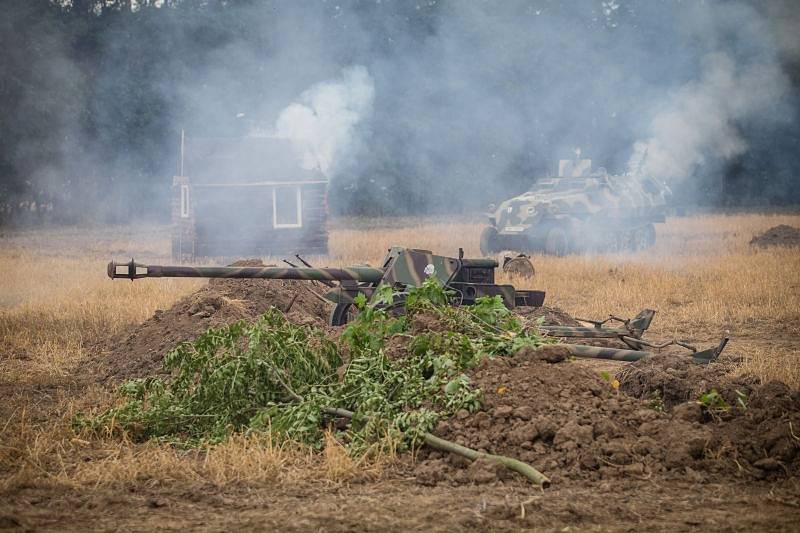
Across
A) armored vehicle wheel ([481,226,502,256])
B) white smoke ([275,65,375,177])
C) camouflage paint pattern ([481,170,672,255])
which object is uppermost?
white smoke ([275,65,375,177])

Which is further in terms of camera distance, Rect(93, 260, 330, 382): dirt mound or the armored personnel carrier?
the armored personnel carrier

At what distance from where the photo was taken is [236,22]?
127 feet

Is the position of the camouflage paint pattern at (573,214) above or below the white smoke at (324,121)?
below

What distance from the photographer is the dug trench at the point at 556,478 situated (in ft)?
19.1

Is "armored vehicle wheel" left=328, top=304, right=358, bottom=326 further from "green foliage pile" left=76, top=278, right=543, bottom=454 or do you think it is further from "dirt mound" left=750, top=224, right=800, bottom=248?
"dirt mound" left=750, top=224, right=800, bottom=248

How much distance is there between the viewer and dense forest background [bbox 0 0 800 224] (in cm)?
3712

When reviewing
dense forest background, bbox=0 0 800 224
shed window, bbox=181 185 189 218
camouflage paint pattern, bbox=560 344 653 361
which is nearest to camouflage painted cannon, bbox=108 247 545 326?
camouflage paint pattern, bbox=560 344 653 361

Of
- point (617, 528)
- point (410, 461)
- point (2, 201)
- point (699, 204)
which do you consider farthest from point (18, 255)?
point (699, 204)

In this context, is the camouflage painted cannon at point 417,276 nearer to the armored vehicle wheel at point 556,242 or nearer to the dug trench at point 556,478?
the dug trench at point 556,478

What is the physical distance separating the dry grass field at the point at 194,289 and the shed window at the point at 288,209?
1.60 m

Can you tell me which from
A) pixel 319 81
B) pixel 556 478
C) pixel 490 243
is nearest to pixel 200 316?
pixel 556 478

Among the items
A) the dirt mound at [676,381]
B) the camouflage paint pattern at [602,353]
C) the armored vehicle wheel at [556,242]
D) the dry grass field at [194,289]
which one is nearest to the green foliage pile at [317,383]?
the dry grass field at [194,289]

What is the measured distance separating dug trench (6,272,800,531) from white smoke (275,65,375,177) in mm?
20746

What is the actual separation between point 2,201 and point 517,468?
123 feet
